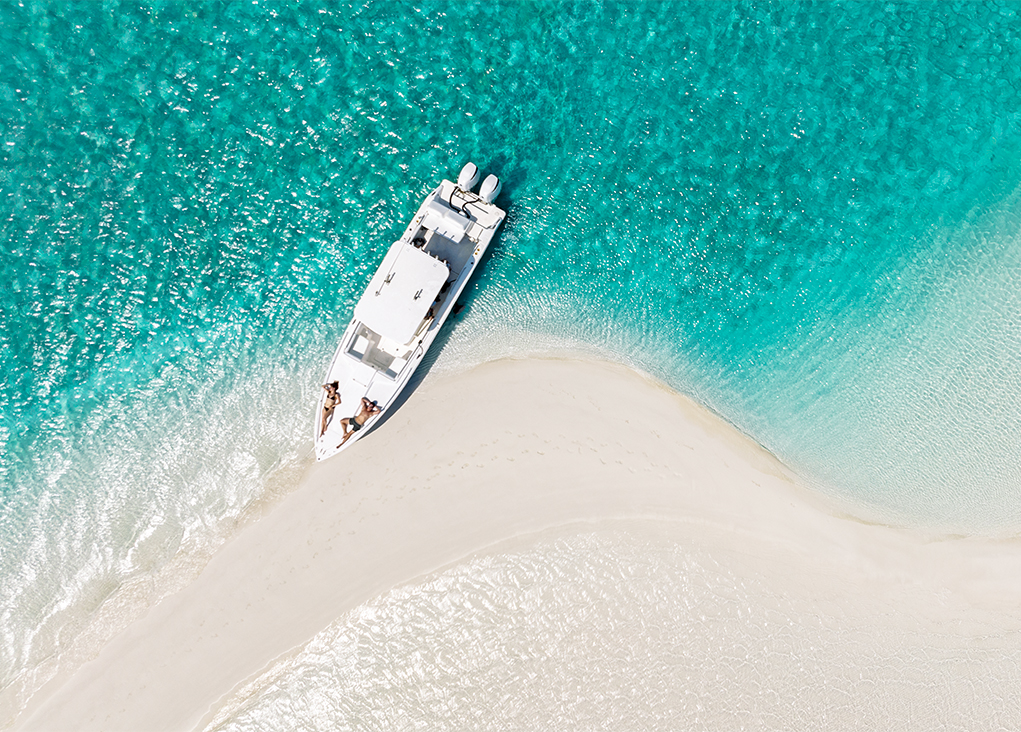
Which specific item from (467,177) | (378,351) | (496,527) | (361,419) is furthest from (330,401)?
(467,177)

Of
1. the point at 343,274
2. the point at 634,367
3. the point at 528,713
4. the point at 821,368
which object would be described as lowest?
the point at 528,713

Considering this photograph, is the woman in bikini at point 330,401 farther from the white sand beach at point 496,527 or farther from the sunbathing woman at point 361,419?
the white sand beach at point 496,527

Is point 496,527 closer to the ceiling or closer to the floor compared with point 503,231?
closer to the floor

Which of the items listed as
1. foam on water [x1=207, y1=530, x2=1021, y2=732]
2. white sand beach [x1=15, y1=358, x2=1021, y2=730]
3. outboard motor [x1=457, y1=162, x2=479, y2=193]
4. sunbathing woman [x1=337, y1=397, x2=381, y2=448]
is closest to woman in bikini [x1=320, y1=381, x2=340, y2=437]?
sunbathing woman [x1=337, y1=397, x2=381, y2=448]

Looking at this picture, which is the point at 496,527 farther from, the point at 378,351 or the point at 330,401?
the point at 378,351

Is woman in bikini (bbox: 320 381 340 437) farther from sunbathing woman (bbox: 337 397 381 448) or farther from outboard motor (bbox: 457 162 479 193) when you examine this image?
outboard motor (bbox: 457 162 479 193)

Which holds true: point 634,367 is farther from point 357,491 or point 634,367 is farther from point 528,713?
point 528,713

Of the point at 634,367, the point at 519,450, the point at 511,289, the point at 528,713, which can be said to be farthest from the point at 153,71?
the point at 528,713
